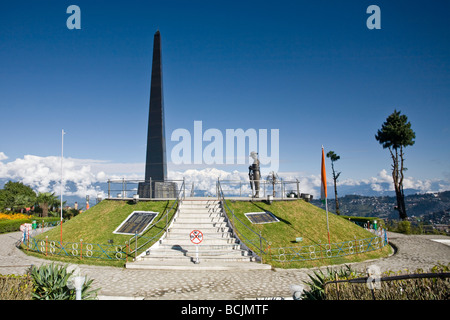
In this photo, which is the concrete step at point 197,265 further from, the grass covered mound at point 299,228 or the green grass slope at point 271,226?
the grass covered mound at point 299,228

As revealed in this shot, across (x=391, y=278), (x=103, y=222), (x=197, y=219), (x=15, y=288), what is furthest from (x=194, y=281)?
(x=103, y=222)

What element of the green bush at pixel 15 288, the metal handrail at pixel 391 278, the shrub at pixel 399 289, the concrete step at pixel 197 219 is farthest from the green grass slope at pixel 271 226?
the green bush at pixel 15 288

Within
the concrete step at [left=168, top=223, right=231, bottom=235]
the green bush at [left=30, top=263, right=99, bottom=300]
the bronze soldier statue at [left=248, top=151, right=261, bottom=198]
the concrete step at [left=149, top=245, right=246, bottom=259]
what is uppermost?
the bronze soldier statue at [left=248, top=151, right=261, bottom=198]

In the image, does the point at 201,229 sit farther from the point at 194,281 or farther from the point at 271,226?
the point at 194,281

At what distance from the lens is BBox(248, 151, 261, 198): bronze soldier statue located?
25219 mm

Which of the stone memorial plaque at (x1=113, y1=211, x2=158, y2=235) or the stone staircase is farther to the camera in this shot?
the stone memorial plaque at (x1=113, y1=211, x2=158, y2=235)

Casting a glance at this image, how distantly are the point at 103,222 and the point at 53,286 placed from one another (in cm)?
1327

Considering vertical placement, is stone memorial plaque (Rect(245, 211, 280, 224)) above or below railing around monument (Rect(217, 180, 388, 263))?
above

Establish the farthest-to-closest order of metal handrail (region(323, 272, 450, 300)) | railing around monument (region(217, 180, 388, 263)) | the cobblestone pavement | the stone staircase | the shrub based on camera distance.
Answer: railing around monument (region(217, 180, 388, 263)), the stone staircase, the cobblestone pavement, the shrub, metal handrail (region(323, 272, 450, 300))

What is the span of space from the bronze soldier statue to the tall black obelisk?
35.0 ft

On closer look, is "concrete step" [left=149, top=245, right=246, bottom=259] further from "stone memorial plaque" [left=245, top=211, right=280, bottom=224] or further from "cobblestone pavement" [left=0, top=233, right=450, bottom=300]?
"stone memorial plaque" [left=245, top=211, right=280, bottom=224]

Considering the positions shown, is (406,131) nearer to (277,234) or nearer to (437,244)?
(437,244)

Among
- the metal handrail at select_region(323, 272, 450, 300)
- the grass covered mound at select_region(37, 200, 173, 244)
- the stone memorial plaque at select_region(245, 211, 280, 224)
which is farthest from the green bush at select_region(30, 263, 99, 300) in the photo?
the stone memorial plaque at select_region(245, 211, 280, 224)

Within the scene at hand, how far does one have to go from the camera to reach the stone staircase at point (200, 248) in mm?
15906
